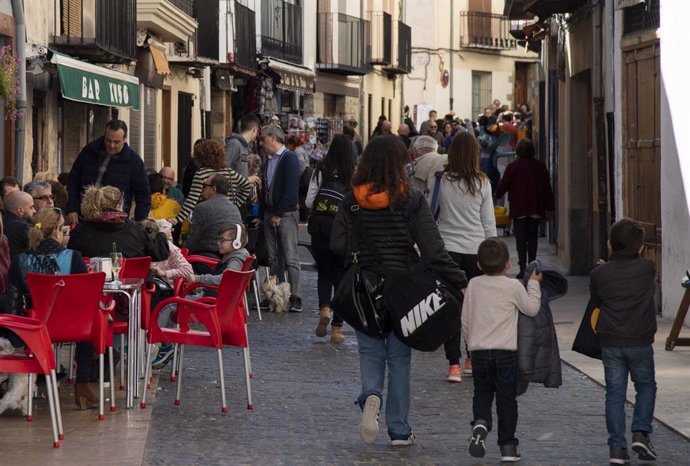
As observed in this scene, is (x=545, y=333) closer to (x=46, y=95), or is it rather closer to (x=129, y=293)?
(x=129, y=293)

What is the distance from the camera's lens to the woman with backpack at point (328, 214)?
13.2 meters

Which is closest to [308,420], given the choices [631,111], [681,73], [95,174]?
[95,174]

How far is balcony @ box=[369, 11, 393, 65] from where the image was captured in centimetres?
4816

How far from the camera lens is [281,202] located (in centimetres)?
1530

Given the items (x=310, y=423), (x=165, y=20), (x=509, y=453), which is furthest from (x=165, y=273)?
(x=165, y=20)

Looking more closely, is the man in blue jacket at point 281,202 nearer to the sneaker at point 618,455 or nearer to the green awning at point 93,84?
the green awning at point 93,84

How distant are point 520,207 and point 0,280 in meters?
11.2

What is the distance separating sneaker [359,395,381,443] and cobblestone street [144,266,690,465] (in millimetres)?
115

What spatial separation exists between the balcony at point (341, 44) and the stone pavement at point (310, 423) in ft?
101

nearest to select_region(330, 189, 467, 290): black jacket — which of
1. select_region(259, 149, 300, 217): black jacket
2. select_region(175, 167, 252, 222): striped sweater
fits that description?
select_region(175, 167, 252, 222): striped sweater

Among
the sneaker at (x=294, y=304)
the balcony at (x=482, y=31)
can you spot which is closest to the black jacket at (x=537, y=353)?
the sneaker at (x=294, y=304)

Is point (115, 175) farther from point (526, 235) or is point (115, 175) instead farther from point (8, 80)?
point (526, 235)

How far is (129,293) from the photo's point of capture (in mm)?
9586

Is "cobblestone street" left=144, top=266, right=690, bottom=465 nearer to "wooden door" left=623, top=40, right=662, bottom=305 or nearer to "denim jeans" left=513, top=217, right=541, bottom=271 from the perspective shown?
"wooden door" left=623, top=40, right=662, bottom=305
